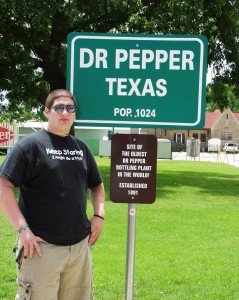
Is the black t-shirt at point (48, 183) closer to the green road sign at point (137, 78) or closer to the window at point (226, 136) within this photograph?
the green road sign at point (137, 78)

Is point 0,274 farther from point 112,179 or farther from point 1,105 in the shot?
point 1,105

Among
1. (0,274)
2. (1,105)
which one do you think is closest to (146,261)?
(0,274)

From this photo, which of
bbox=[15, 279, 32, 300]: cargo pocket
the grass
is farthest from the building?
bbox=[15, 279, 32, 300]: cargo pocket

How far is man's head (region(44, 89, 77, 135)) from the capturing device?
310 cm

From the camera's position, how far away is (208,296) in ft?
16.3

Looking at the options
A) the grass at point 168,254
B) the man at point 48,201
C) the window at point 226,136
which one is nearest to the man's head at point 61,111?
the man at point 48,201

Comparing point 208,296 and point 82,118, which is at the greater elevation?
point 82,118

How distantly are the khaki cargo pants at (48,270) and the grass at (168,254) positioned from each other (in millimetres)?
1816

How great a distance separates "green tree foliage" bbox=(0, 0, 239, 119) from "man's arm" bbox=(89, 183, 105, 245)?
12.0 m

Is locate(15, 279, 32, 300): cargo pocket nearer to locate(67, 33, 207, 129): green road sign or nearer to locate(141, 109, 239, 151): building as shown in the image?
locate(67, 33, 207, 129): green road sign

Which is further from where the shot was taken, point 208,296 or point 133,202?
point 208,296

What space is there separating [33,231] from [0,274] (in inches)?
107

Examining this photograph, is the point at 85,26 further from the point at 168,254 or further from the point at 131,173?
the point at 131,173

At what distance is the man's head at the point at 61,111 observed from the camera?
3.10 metres
